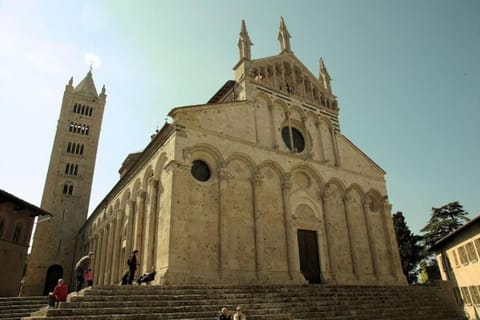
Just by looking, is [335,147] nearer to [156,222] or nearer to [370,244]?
[370,244]

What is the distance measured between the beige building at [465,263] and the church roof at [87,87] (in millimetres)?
41212

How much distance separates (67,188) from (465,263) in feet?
118

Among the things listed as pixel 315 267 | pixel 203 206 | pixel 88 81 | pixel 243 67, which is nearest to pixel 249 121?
pixel 243 67

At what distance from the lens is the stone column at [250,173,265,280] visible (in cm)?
1458

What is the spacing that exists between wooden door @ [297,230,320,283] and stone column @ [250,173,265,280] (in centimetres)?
275

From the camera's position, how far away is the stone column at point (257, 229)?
14.6 m

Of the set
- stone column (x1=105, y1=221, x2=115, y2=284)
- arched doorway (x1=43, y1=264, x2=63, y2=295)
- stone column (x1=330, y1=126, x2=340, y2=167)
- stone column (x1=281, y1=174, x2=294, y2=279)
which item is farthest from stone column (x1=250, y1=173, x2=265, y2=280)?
arched doorway (x1=43, y1=264, x2=63, y2=295)

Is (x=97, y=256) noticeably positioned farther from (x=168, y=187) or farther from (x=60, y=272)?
(x=168, y=187)

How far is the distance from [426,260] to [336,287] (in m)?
26.9

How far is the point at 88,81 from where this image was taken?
143 ft

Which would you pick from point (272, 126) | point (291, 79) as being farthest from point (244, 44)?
point (272, 126)

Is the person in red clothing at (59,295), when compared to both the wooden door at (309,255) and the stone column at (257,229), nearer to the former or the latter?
the stone column at (257,229)

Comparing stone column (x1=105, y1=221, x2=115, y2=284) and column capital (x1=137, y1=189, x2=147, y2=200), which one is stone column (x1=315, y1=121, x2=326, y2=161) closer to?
column capital (x1=137, y1=189, x2=147, y2=200)

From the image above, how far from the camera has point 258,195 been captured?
1592cm
